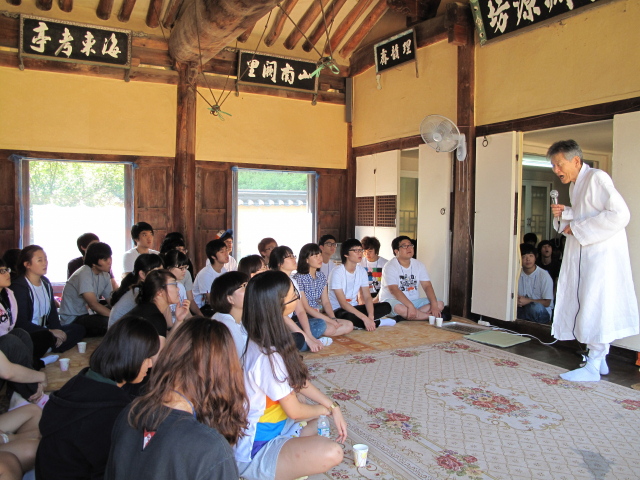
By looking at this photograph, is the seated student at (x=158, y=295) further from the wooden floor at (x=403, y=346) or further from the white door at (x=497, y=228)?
the white door at (x=497, y=228)

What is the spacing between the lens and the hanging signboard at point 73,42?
19.7 feet

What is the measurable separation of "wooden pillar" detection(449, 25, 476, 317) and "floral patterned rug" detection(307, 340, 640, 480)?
1820mm

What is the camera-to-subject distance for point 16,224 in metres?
6.19

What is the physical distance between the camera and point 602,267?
12.1 feet

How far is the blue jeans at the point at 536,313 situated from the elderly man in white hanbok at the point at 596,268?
1.63m

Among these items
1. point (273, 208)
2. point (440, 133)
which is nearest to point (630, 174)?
point (440, 133)

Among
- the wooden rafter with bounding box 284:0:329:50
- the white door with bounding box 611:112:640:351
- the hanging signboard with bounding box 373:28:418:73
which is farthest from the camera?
the wooden rafter with bounding box 284:0:329:50

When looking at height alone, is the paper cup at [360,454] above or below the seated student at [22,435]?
below

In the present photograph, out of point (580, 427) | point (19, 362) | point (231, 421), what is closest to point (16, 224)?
point (19, 362)

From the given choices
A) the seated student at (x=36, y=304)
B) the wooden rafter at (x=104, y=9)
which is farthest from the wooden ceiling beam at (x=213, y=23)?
the seated student at (x=36, y=304)

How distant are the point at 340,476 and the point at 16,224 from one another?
5.62 metres

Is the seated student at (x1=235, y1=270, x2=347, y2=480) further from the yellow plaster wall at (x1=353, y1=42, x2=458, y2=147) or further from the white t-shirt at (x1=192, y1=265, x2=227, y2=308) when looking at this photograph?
the yellow plaster wall at (x1=353, y1=42, x2=458, y2=147)

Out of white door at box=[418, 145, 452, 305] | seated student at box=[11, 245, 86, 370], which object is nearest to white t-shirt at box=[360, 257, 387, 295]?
white door at box=[418, 145, 452, 305]

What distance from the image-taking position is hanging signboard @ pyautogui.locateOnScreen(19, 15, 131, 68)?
19.7 ft
